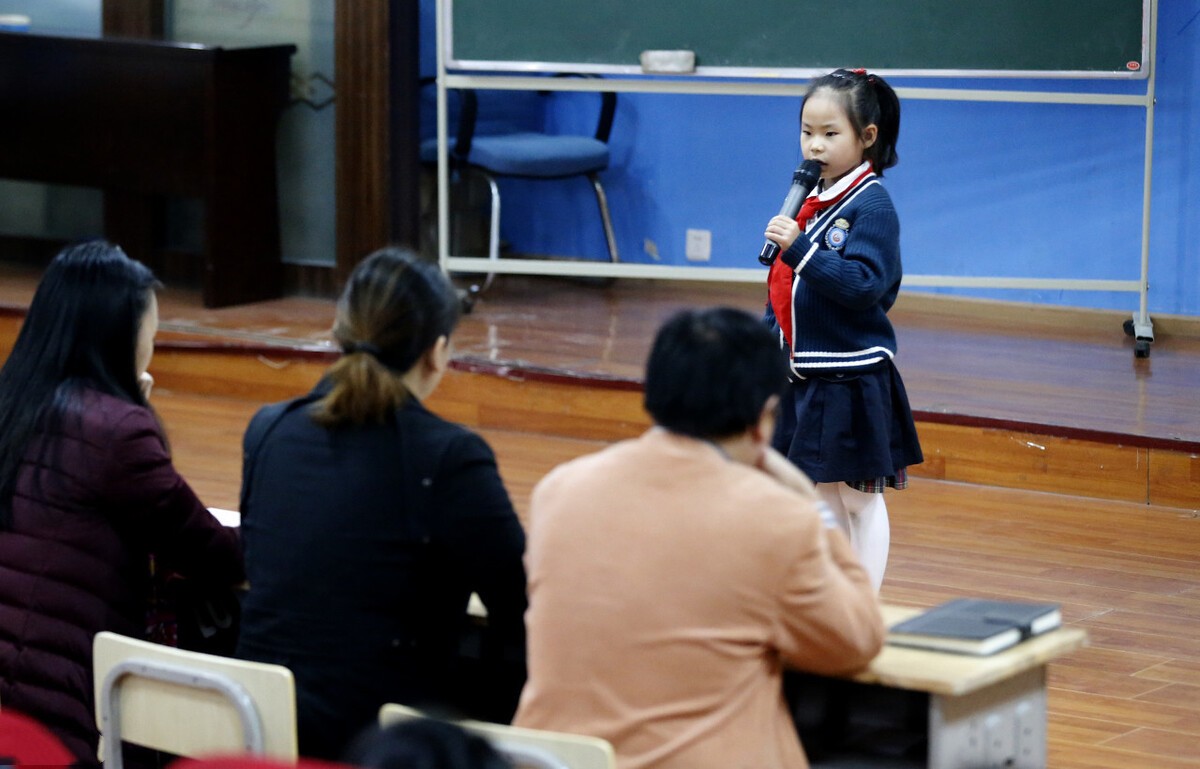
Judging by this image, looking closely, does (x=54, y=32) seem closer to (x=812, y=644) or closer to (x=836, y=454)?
(x=836, y=454)

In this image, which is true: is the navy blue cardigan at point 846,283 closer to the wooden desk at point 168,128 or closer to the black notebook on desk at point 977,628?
the black notebook on desk at point 977,628

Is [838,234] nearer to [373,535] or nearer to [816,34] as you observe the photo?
[373,535]

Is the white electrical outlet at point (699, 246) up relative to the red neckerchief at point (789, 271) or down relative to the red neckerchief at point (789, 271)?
down

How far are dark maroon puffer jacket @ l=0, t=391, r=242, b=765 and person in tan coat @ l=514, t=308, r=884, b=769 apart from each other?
78cm

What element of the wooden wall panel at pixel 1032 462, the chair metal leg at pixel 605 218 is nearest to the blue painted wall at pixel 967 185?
the chair metal leg at pixel 605 218

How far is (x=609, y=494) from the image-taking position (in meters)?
1.89

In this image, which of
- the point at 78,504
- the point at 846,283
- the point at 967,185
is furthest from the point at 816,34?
the point at 78,504

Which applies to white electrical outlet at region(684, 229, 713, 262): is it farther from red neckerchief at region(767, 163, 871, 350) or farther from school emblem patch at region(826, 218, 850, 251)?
school emblem patch at region(826, 218, 850, 251)

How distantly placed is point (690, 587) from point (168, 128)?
5.25 metres

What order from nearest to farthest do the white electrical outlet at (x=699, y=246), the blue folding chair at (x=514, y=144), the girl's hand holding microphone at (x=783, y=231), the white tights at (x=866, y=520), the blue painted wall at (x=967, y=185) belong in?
the girl's hand holding microphone at (x=783, y=231)
the white tights at (x=866, y=520)
the blue painted wall at (x=967, y=185)
the blue folding chair at (x=514, y=144)
the white electrical outlet at (x=699, y=246)

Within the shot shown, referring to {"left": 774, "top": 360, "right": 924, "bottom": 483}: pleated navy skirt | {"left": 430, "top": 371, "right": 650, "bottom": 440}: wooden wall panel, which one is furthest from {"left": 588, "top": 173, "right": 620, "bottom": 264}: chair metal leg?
{"left": 774, "top": 360, "right": 924, "bottom": 483}: pleated navy skirt

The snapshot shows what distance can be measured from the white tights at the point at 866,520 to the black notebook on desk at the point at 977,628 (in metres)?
1.15

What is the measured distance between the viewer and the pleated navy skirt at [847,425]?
10.8ft

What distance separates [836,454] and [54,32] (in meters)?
4.84
